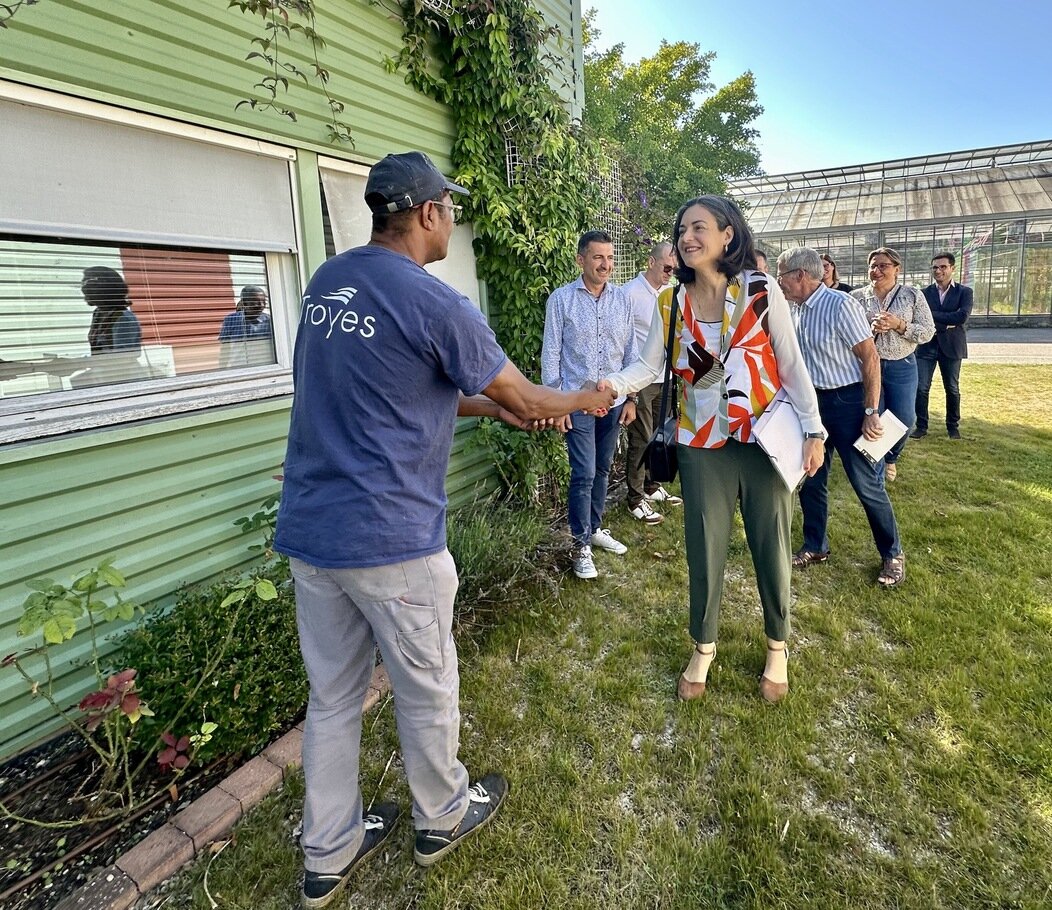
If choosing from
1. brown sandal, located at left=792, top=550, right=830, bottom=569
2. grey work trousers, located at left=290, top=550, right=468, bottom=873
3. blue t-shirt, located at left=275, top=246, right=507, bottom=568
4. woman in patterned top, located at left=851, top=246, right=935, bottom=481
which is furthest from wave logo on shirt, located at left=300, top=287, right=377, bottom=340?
woman in patterned top, located at left=851, top=246, right=935, bottom=481

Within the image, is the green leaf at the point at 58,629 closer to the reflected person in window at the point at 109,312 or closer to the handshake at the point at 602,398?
the reflected person in window at the point at 109,312

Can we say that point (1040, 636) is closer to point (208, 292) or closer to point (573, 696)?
point (573, 696)

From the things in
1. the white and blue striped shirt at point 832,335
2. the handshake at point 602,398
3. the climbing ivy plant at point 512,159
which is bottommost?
the handshake at point 602,398

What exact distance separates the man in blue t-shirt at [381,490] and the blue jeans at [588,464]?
6.89ft

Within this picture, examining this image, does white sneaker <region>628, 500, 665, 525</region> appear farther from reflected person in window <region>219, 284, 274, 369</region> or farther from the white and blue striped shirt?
reflected person in window <region>219, 284, 274, 369</region>

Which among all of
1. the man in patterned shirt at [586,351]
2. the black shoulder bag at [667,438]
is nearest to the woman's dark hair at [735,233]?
the black shoulder bag at [667,438]

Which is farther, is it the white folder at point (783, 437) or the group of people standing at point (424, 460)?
the white folder at point (783, 437)

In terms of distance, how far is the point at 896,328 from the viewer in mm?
4805

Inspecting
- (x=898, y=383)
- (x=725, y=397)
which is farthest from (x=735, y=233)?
(x=898, y=383)

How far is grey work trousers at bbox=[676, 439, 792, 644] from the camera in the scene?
2520 mm

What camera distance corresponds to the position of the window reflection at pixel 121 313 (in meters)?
2.44

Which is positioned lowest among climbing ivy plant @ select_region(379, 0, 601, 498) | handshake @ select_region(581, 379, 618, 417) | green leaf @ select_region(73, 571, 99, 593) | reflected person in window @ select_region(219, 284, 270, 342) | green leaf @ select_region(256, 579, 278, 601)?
green leaf @ select_region(256, 579, 278, 601)

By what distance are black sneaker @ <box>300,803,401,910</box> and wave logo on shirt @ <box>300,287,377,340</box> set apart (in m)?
1.73

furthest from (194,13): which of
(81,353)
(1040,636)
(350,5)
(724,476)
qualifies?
(1040,636)
